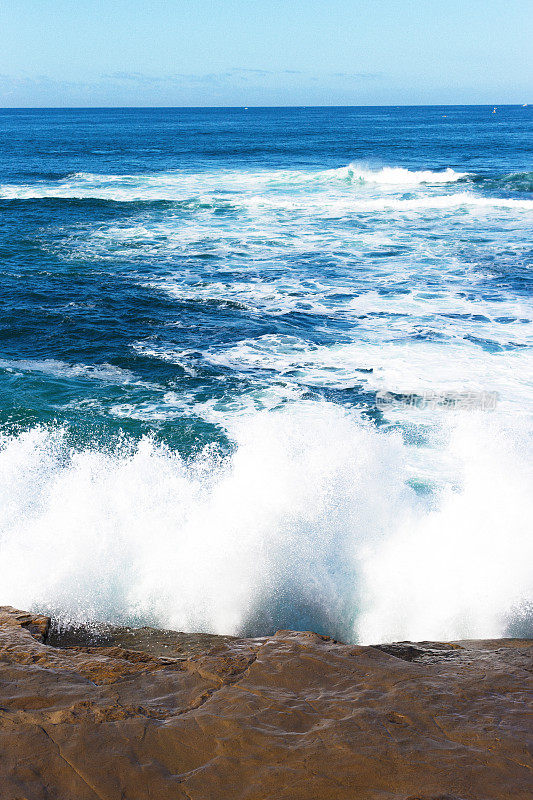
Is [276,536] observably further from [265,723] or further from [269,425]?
[265,723]

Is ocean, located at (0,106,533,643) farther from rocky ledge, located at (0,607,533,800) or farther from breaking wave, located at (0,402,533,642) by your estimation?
rocky ledge, located at (0,607,533,800)

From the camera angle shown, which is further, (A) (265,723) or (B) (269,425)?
(B) (269,425)

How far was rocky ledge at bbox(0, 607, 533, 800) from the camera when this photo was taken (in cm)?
352

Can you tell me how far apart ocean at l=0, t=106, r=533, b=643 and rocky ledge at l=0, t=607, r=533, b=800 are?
1573 millimetres

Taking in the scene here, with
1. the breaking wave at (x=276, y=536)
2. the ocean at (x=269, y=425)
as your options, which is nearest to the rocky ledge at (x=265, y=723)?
the breaking wave at (x=276, y=536)

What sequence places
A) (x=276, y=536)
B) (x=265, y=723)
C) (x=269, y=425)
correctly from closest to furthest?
(x=265, y=723)
(x=276, y=536)
(x=269, y=425)

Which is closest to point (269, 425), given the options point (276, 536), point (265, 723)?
point (276, 536)

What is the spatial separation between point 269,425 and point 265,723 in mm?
6503

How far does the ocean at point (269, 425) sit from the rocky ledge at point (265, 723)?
1.57 m

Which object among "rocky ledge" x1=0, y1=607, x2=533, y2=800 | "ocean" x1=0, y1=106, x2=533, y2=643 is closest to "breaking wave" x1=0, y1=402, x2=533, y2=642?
"ocean" x1=0, y1=106, x2=533, y2=643

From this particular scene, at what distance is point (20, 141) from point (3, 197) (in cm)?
4006

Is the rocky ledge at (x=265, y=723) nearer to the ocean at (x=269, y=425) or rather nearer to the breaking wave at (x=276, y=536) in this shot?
the breaking wave at (x=276, y=536)

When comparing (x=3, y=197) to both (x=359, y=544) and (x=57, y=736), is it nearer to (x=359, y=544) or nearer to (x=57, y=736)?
(x=359, y=544)

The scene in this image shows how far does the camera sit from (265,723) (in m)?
4.04
